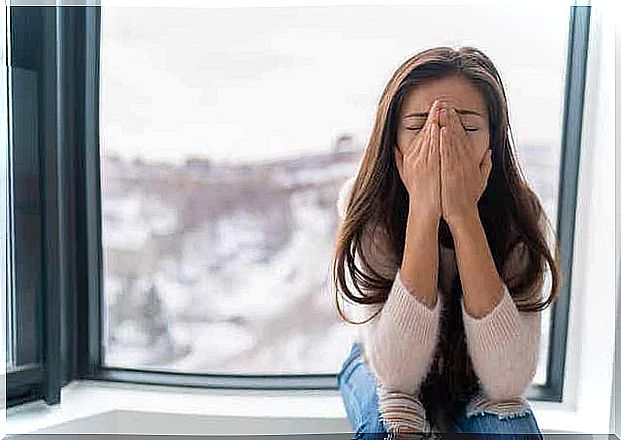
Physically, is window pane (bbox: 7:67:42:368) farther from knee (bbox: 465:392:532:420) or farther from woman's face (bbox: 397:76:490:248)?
knee (bbox: 465:392:532:420)

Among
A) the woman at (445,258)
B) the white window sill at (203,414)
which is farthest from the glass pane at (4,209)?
the woman at (445,258)

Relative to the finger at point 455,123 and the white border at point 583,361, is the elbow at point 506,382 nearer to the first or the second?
the white border at point 583,361

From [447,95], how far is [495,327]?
359mm

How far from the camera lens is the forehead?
1.03m

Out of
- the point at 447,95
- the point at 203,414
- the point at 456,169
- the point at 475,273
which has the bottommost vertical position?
the point at 203,414

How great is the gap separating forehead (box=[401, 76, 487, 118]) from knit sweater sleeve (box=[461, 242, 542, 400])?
0.25m

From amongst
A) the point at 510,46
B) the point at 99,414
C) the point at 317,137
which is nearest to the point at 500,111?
the point at 510,46

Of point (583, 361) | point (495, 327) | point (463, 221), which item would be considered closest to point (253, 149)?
point (463, 221)

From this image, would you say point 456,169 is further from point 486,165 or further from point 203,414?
point 203,414

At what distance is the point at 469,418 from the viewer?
1053mm

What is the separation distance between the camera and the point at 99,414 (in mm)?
1101

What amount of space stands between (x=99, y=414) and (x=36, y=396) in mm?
114

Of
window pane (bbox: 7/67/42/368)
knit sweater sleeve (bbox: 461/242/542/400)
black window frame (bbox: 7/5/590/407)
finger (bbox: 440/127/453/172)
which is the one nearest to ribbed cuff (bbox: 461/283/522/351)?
knit sweater sleeve (bbox: 461/242/542/400)

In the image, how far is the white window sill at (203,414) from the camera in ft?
3.59
